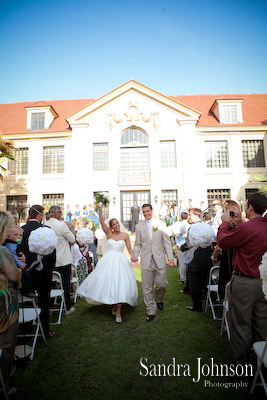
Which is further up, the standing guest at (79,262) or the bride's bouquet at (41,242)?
the bride's bouquet at (41,242)

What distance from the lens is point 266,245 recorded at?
125 inches

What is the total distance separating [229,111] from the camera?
74.1 feet

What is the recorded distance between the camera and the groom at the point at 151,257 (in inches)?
213

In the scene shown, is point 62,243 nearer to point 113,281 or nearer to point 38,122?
point 113,281

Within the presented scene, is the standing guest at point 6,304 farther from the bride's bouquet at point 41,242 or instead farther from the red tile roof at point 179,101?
the red tile roof at point 179,101

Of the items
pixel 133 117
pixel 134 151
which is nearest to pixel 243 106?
pixel 133 117

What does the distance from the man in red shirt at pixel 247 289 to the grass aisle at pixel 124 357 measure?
23.2 inches

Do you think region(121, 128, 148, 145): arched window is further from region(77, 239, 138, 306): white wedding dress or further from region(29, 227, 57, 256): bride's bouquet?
region(29, 227, 57, 256): bride's bouquet

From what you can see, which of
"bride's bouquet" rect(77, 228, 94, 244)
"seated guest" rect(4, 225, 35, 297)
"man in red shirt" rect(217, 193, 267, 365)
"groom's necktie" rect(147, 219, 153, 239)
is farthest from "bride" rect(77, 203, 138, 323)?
"man in red shirt" rect(217, 193, 267, 365)

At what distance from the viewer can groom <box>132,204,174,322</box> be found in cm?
541

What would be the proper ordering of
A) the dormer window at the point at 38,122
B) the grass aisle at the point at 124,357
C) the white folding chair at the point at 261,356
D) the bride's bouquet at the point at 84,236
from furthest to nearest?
the dormer window at the point at 38,122 → the bride's bouquet at the point at 84,236 → the grass aisle at the point at 124,357 → the white folding chair at the point at 261,356

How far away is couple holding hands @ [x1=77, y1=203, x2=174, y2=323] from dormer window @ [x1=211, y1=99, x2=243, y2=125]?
65.4ft

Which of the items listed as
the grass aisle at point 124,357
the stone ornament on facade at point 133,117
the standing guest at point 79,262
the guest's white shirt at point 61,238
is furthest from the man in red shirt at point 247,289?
the stone ornament on facade at point 133,117

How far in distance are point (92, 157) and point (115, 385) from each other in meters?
20.0
